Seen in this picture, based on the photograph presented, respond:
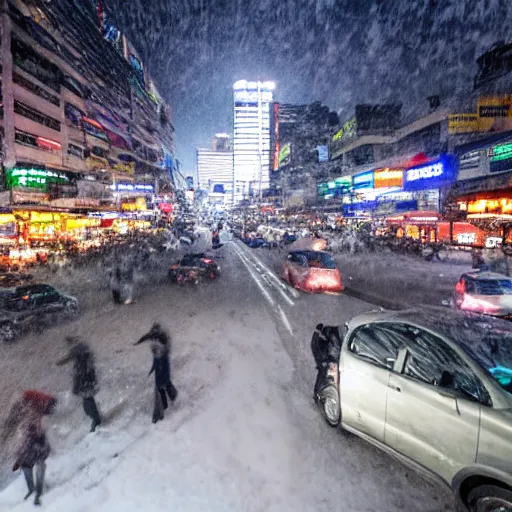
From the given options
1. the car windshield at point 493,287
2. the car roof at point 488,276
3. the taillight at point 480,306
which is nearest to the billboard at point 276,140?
the car roof at point 488,276

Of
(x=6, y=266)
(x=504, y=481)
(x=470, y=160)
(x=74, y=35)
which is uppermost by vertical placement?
(x=74, y=35)

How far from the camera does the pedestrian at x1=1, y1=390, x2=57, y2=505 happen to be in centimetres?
381

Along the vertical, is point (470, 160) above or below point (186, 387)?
above

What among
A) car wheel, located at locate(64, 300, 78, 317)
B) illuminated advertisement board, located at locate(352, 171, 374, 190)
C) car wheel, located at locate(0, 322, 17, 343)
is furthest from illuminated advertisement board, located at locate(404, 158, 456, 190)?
car wheel, located at locate(0, 322, 17, 343)

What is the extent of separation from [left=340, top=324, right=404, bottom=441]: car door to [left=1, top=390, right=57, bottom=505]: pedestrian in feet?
11.7

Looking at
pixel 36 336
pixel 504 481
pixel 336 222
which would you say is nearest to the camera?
pixel 504 481

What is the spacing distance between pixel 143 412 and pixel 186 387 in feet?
3.06

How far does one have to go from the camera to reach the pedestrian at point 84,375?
5000mm

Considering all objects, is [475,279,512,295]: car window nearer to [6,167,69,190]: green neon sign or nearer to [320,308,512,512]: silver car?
[320,308,512,512]: silver car

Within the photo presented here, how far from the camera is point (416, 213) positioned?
39.3 m

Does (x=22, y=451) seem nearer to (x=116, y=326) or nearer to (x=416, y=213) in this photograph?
(x=116, y=326)

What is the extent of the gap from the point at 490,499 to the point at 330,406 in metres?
2.22

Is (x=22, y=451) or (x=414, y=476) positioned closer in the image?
(x=414, y=476)

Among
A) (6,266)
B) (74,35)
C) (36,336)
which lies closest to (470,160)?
(36,336)
